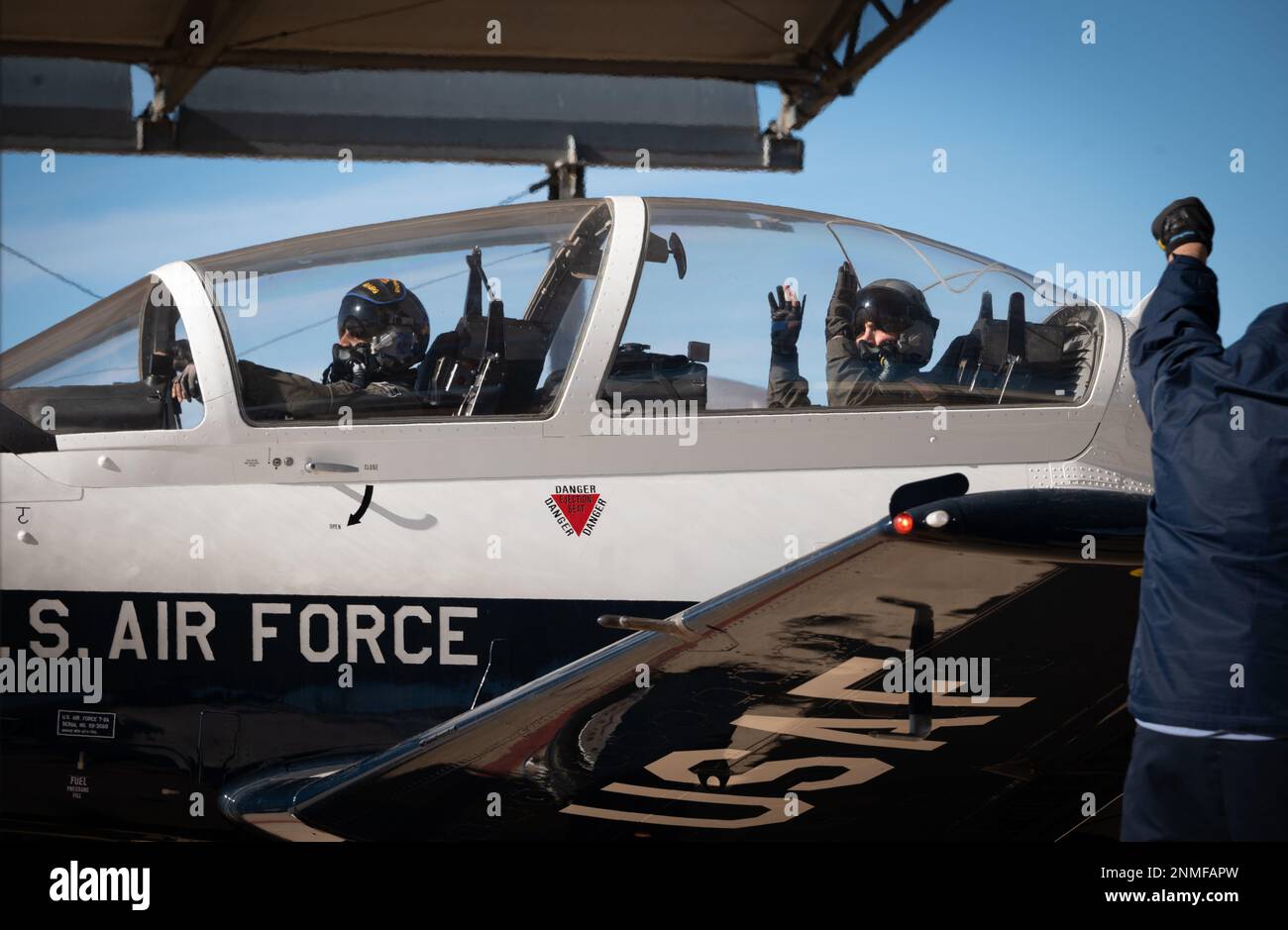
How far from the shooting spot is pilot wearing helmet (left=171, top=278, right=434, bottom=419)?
3791mm

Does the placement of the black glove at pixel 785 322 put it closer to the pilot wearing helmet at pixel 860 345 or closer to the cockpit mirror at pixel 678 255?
the pilot wearing helmet at pixel 860 345

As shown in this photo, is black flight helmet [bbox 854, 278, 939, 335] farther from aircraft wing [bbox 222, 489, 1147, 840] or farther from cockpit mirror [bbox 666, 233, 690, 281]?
aircraft wing [bbox 222, 489, 1147, 840]

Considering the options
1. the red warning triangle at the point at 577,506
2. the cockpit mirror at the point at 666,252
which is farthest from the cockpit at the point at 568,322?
the red warning triangle at the point at 577,506

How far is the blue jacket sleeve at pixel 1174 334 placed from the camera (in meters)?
2.70

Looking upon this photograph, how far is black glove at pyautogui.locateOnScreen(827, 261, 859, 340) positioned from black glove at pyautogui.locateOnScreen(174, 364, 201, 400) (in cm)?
220

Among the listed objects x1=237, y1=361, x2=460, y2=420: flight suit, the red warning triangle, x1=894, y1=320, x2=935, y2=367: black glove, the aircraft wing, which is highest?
x1=894, y1=320, x2=935, y2=367: black glove

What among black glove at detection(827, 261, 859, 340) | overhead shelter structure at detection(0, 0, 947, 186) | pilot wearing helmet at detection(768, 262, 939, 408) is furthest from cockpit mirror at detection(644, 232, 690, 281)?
overhead shelter structure at detection(0, 0, 947, 186)

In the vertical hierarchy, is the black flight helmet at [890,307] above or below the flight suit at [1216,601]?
above

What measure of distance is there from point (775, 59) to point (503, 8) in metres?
3.18

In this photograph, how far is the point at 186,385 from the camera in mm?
3832

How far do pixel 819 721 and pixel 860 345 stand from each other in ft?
4.28

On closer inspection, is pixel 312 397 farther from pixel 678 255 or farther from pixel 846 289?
pixel 846 289
